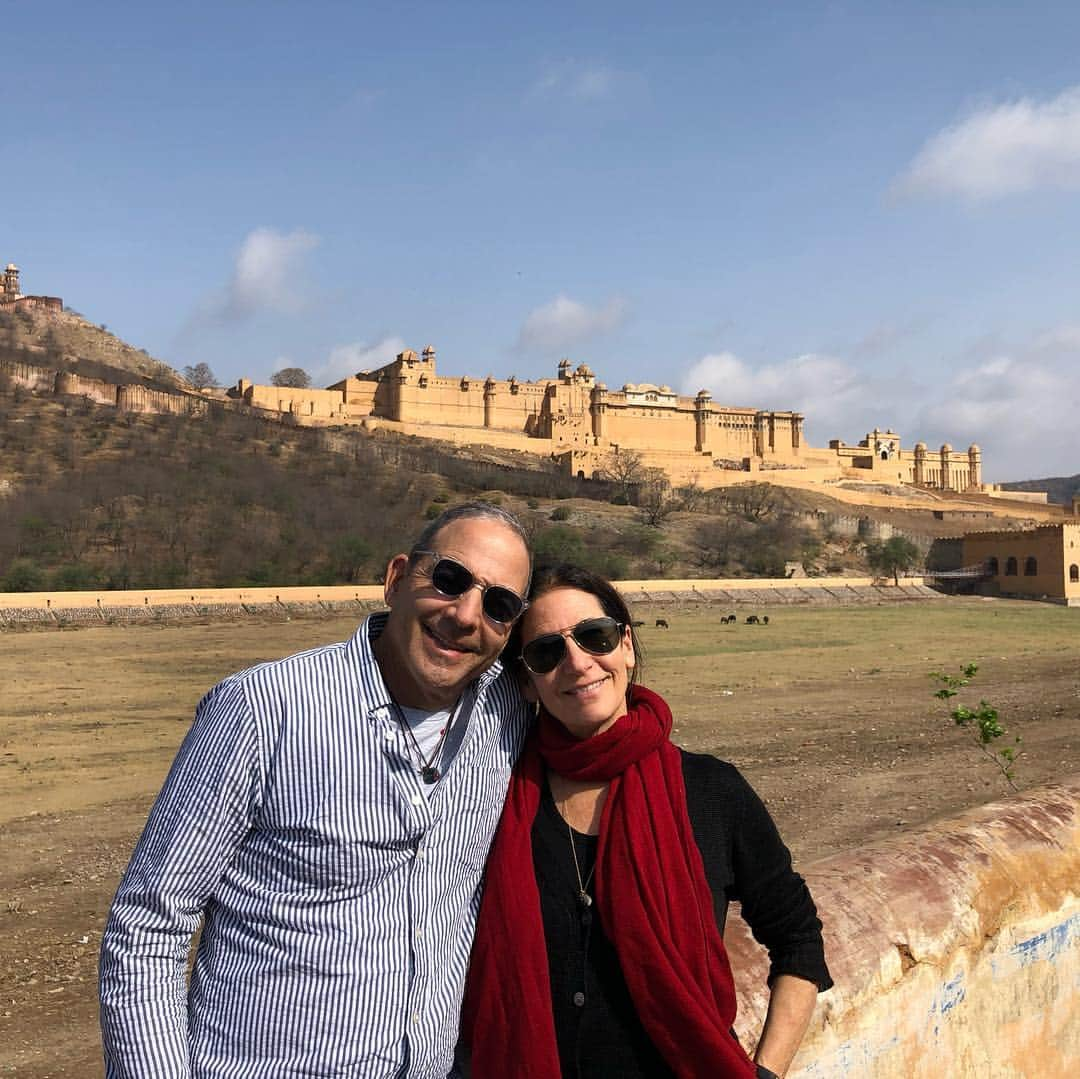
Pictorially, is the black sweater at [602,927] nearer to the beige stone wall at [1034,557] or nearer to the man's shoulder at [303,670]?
the man's shoulder at [303,670]

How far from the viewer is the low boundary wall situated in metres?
30.1

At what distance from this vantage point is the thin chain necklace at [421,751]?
6.05 feet

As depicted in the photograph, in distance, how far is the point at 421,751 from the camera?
1875 mm

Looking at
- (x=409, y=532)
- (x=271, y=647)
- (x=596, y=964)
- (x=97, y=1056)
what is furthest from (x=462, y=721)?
(x=409, y=532)

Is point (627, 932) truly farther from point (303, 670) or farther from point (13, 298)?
point (13, 298)

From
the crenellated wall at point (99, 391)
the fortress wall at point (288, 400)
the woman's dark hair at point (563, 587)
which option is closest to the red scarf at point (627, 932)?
the woman's dark hair at point (563, 587)

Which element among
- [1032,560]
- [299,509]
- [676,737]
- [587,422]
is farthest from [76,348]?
[676,737]

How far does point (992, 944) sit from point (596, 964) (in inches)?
55.7

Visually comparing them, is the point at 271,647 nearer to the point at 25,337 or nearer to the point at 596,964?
the point at 596,964

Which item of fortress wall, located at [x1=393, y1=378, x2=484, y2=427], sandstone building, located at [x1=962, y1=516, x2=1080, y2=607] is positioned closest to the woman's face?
sandstone building, located at [x1=962, y1=516, x2=1080, y2=607]

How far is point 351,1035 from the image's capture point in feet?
5.81

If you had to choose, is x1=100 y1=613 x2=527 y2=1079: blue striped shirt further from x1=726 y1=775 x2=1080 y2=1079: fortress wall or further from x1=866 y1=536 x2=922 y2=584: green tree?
x1=866 y1=536 x2=922 y2=584: green tree

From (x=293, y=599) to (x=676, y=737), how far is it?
2384 centimetres

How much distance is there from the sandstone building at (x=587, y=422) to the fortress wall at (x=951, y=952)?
212ft
